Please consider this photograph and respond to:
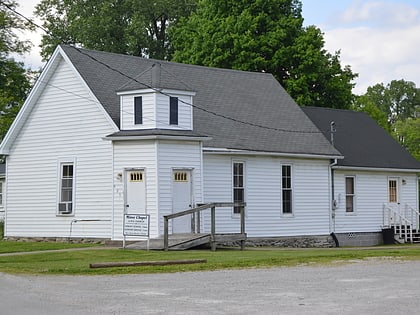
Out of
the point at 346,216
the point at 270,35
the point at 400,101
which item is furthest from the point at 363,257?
the point at 400,101

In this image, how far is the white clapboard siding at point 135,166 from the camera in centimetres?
2822

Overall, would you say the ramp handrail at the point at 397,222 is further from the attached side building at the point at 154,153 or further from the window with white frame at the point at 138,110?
the window with white frame at the point at 138,110

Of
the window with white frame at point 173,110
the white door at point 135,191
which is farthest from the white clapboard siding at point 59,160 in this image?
the window with white frame at point 173,110

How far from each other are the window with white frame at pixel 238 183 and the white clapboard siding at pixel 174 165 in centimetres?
284

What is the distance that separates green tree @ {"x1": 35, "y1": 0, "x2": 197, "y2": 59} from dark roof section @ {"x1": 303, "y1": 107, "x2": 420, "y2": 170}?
2138cm

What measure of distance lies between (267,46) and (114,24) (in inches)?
596

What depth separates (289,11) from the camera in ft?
167

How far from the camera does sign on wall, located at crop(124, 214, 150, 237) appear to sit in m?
25.6

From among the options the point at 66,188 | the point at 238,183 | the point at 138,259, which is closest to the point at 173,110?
the point at 238,183

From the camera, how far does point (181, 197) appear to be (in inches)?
1145

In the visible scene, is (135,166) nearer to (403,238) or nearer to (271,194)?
(271,194)

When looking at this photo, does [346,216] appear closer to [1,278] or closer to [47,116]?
[47,116]

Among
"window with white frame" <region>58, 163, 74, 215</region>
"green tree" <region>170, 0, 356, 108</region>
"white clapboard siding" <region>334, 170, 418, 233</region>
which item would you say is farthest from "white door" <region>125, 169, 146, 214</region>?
"green tree" <region>170, 0, 356, 108</region>

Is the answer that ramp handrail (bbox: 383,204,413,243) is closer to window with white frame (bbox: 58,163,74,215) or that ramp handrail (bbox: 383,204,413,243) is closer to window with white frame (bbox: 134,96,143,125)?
window with white frame (bbox: 134,96,143,125)
